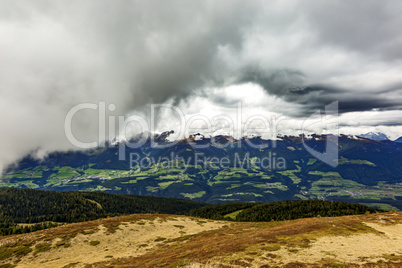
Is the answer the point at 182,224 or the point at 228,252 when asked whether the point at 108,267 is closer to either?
the point at 228,252

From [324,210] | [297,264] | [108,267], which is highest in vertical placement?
[297,264]

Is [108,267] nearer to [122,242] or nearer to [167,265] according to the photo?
[167,265]

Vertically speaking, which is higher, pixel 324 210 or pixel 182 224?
pixel 182 224

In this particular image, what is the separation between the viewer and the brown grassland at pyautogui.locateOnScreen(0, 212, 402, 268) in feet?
131

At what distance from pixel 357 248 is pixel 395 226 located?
36.0m

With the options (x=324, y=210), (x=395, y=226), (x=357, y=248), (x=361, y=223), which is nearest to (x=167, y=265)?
(x=357, y=248)

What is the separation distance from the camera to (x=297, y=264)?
1442 inches

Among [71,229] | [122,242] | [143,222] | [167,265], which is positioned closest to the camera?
[167,265]

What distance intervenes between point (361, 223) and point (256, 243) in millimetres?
44566

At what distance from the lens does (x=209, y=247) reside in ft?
179

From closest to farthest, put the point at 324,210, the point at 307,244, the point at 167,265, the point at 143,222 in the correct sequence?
the point at 167,265
the point at 307,244
the point at 143,222
the point at 324,210

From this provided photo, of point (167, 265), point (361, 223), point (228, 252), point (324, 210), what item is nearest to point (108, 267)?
point (167, 265)

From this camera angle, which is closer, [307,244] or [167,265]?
[167,265]

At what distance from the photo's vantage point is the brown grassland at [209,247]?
39969mm
